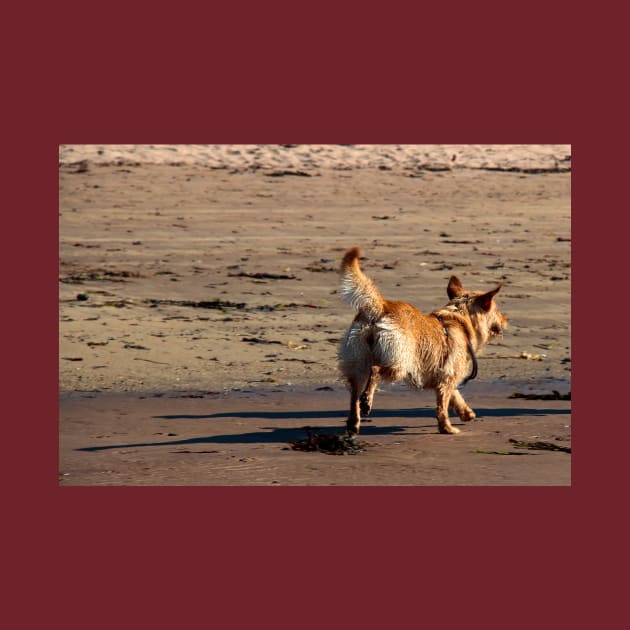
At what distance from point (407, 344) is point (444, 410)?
2.87ft

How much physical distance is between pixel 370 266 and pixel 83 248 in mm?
4173

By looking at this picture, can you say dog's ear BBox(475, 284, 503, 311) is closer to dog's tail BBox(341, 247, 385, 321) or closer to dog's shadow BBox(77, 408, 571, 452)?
dog's shadow BBox(77, 408, 571, 452)

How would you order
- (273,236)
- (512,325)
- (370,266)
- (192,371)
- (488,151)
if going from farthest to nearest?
(488,151) < (273,236) < (370,266) < (512,325) < (192,371)

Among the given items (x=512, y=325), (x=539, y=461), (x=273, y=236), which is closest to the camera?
(x=539, y=461)

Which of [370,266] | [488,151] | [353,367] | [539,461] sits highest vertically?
[488,151]

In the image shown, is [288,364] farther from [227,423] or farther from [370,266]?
[370,266]

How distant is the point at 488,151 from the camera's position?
21.4 metres

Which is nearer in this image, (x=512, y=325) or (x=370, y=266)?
(x=512, y=325)

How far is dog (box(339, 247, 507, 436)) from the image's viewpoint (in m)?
8.70

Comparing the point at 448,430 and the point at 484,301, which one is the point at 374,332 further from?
the point at 484,301

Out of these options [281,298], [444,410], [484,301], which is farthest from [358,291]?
[281,298]

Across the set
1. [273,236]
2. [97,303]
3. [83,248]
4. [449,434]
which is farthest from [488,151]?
[449,434]

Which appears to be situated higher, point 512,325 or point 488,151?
point 488,151

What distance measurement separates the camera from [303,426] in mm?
9633
